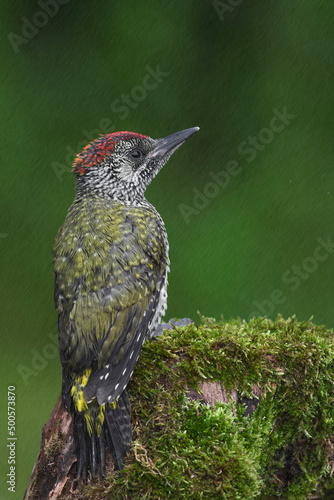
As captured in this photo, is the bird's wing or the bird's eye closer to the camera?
the bird's wing

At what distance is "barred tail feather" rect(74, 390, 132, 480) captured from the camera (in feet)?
8.62

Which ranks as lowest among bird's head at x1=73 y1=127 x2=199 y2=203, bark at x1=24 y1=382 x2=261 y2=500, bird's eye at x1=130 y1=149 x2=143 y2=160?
bark at x1=24 y1=382 x2=261 y2=500

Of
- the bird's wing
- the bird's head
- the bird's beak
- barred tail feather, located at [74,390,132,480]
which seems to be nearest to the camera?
barred tail feather, located at [74,390,132,480]

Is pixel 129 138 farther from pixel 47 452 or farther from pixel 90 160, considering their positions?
pixel 47 452

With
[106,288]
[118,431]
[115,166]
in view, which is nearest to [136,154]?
[115,166]

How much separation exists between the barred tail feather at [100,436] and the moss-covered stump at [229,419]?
6 centimetres

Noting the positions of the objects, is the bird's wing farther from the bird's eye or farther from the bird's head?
the bird's eye

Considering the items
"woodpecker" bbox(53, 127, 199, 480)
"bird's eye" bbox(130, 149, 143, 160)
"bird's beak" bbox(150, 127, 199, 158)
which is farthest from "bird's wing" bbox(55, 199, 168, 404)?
"bird's beak" bbox(150, 127, 199, 158)

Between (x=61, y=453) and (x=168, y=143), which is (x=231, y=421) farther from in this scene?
(x=168, y=143)

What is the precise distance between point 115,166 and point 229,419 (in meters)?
1.69

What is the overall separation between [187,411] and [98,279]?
77 centimetres

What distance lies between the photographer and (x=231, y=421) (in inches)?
106

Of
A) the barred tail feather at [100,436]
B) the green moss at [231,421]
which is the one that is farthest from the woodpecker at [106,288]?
the green moss at [231,421]

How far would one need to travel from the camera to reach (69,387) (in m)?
2.75
